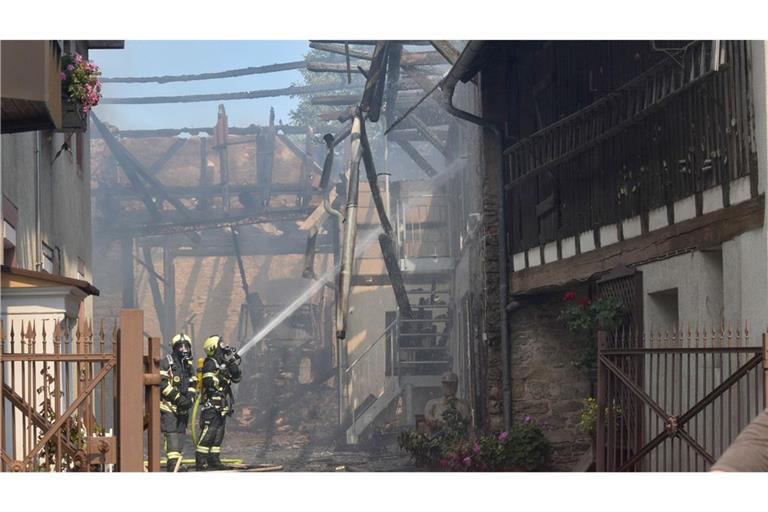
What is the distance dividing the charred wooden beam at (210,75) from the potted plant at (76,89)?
24344 millimetres

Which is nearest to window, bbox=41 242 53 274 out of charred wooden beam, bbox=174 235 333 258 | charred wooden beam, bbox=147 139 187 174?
charred wooden beam, bbox=174 235 333 258

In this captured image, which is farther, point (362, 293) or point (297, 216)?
point (297, 216)

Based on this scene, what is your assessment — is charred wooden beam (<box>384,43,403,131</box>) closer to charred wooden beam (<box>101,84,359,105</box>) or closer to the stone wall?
charred wooden beam (<box>101,84,359,105</box>)

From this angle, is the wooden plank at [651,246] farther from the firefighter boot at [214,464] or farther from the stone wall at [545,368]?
the firefighter boot at [214,464]

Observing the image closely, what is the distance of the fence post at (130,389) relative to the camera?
8453 mm

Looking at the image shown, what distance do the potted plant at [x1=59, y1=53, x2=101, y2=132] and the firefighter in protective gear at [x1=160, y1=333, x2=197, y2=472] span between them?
3.74m

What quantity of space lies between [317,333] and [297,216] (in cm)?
311

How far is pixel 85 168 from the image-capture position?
67.5 ft

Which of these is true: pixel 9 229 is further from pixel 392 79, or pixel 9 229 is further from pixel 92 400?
pixel 392 79

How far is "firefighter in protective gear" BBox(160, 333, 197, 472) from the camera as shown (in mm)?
16328

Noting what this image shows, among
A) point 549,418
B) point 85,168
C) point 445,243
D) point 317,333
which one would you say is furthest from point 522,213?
point 317,333

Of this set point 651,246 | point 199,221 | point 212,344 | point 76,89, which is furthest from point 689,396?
point 199,221

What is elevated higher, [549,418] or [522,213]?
[522,213]
